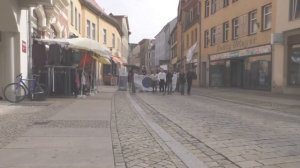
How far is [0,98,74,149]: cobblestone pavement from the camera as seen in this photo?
9.45 metres

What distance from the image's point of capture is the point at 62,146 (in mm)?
8125

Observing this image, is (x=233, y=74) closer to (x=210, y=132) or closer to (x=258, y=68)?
(x=258, y=68)

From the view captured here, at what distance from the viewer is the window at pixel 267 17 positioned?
2857cm

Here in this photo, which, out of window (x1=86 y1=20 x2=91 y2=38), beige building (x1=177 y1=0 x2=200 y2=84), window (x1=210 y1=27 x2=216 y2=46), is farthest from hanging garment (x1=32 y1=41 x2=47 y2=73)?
beige building (x1=177 y1=0 x2=200 y2=84)

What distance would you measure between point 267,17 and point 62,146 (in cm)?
2330

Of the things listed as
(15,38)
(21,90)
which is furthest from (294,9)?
(21,90)

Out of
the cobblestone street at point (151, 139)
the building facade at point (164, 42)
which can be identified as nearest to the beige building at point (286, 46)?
the cobblestone street at point (151, 139)

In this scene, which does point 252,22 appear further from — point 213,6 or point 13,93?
point 13,93

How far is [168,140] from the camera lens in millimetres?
9055

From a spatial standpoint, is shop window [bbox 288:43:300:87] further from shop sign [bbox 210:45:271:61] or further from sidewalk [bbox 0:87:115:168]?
sidewalk [bbox 0:87:115:168]

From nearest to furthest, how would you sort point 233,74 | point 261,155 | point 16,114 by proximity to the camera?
point 261,155 → point 16,114 → point 233,74

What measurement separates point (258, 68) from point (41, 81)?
15.5 meters

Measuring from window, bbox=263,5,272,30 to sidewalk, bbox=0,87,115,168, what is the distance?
19120mm

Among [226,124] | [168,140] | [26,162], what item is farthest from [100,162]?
[226,124]
